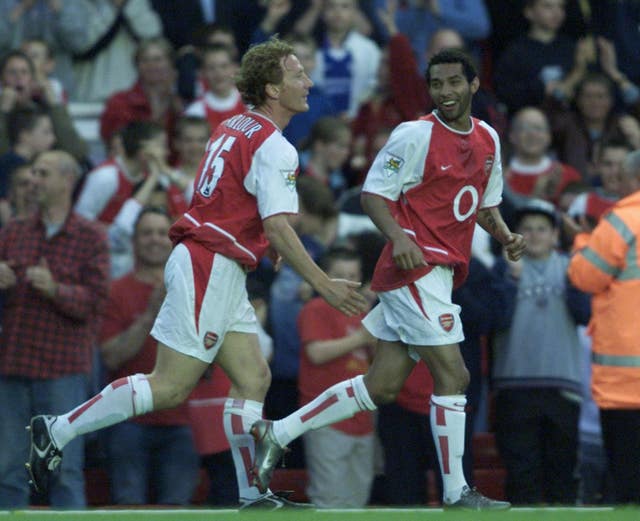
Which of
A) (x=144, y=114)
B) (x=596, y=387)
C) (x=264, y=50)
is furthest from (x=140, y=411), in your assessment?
(x=144, y=114)

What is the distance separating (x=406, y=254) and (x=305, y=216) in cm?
311

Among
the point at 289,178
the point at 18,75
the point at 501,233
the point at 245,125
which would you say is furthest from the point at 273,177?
the point at 18,75

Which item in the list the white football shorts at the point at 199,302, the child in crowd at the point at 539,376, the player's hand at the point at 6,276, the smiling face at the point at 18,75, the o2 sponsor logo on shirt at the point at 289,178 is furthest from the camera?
the smiling face at the point at 18,75

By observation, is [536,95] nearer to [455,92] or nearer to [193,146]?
[193,146]

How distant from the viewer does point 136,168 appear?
35.0ft

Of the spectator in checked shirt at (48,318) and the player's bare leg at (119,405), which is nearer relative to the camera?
the player's bare leg at (119,405)

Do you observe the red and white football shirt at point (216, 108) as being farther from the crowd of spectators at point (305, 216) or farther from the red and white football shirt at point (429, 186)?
the red and white football shirt at point (429, 186)

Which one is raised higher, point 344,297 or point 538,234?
point 538,234

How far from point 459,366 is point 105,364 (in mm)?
2870

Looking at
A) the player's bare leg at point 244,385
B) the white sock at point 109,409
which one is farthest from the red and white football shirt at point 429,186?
the white sock at point 109,409

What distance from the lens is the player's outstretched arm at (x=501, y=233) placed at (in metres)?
7.67

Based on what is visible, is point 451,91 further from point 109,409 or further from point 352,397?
point 109,409

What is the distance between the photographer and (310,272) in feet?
23.2

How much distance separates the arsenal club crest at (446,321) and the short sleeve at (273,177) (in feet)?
2.71
